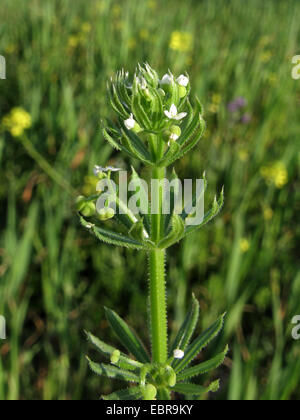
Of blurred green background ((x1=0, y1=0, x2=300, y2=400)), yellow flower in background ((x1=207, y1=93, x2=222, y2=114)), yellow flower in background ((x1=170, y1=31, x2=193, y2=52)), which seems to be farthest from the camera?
yellow flower in background ((x1=170, y1=31, x2=193, y2=52))

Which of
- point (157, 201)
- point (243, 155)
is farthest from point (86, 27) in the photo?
point (157, 201)

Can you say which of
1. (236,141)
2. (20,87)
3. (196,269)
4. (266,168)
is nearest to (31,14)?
(20,87)

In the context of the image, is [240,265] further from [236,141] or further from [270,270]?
[236,141]

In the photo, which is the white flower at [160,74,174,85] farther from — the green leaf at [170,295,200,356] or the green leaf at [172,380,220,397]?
the green leaf at [172,380,220,397]

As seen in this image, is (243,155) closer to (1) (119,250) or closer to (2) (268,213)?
(2) (268,213)

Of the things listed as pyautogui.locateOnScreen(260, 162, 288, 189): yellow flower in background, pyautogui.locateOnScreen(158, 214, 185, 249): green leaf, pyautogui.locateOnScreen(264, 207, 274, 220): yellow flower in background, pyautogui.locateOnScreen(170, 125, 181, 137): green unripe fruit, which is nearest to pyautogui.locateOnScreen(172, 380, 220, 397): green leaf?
pyautogui.locateOnScreen(158, 214, 185, 249): green leaf

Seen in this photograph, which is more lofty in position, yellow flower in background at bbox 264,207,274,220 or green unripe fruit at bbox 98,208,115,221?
green unripe fruit at bbox 98,208,115,221
